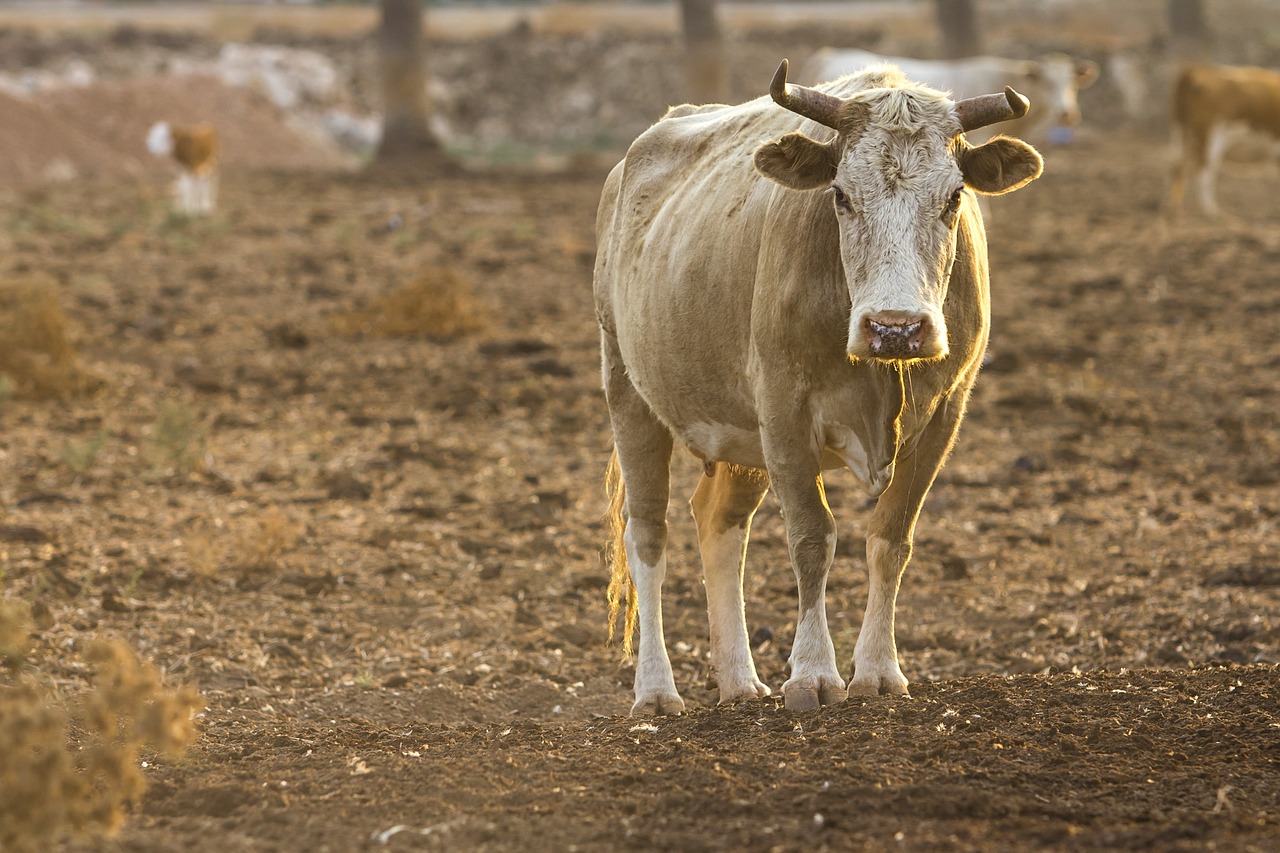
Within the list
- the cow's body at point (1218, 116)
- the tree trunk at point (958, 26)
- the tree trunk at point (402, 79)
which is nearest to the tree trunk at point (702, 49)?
the tree trunk at point (958, 26)

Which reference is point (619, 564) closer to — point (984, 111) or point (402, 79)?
point (984, 111)

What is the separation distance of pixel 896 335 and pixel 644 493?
2005mm

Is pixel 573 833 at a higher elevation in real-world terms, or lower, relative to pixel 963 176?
lower

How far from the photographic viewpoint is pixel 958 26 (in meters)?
29.4

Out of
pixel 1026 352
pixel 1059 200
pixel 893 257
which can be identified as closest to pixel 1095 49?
pixel 1059 200

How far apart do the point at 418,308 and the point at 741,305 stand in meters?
7.62

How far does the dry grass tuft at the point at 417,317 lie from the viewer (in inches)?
503

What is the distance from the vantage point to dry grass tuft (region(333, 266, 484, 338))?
12766 mm

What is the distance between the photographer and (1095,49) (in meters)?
38.2

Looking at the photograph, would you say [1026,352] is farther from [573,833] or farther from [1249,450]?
[573,833]

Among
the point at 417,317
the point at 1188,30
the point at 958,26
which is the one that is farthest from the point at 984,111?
the point at 1188,30

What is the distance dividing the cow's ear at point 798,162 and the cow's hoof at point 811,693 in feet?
5.29

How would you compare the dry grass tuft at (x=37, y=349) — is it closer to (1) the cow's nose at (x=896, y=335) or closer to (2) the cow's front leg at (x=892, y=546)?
(2) the cow's front leg at (x=892, y=546)

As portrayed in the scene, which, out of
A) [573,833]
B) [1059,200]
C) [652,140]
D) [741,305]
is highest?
[652,140]
